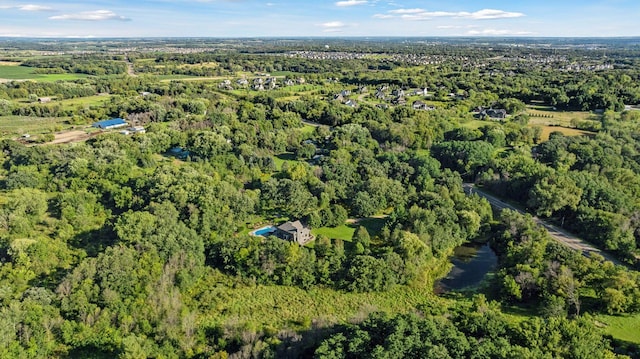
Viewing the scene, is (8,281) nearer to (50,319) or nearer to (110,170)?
(50,319)

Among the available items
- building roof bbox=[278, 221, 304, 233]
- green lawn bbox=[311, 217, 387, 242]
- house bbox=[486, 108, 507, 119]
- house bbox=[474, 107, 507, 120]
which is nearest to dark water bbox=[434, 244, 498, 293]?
green lawn bbox=[311, 217, 387, 242]

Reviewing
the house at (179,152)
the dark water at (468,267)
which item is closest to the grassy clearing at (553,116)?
the dark water at (468,267)

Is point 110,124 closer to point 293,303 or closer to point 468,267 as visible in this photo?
point 293,303

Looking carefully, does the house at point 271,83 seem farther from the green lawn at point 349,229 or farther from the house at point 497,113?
the green lawn at point 349,229

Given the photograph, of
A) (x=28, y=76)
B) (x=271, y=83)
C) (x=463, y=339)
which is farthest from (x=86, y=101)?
(x=463, y=339)

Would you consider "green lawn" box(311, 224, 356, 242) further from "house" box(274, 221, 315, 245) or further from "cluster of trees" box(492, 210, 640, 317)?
"cluster of trees" box(492, 210, 640, 317)

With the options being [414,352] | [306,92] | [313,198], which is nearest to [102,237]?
[313,198]

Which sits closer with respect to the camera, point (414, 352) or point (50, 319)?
point (414, 352)
